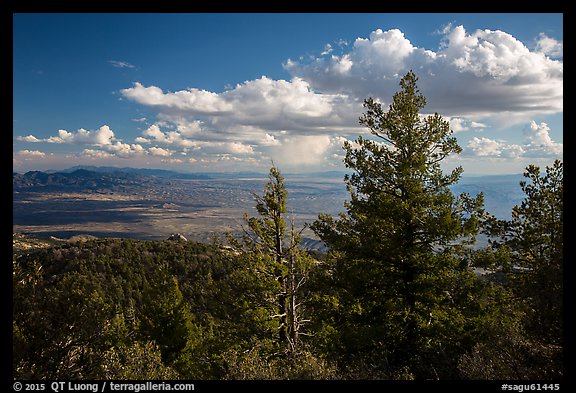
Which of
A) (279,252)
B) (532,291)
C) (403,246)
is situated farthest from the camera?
(279,252)

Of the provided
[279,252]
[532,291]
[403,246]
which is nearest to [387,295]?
[403,246]

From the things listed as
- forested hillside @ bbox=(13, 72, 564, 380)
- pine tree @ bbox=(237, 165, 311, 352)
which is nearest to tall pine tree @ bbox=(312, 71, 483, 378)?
forested hillside @ bbox=(13, 72, 564, 380)

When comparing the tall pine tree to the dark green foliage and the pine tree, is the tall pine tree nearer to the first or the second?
the dark green foliage

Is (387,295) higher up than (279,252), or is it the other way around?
(279,252)

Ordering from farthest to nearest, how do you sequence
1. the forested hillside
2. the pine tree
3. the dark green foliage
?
the pine tree < the forested hillside < the dark green foliage

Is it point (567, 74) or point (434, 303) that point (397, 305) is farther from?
point (567, 74)

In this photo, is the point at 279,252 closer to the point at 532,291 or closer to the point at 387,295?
the point at 387,295

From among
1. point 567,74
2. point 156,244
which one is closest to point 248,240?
point 567,74

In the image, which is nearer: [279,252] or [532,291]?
[532,291]

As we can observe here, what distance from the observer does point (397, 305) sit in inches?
424

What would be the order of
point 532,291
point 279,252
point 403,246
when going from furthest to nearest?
point 279,252 → point 403,246 → point 532,291

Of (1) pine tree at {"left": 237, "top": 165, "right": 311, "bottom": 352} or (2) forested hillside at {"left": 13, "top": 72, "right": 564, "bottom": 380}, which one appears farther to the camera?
(1) pine tree at {"left": 237, "top": 165, "right": 311, "bottom": 352}
